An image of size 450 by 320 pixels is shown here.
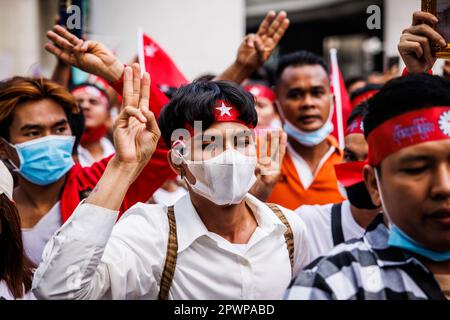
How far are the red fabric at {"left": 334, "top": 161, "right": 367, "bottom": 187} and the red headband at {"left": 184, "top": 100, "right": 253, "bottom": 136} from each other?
73 cm

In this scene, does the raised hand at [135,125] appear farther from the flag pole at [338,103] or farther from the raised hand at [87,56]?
the flag pole at [338,103]

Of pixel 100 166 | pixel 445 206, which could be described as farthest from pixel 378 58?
pixel 445 206

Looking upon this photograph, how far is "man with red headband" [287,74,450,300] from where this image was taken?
5.92 feet

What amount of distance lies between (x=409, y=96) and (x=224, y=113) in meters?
0.93

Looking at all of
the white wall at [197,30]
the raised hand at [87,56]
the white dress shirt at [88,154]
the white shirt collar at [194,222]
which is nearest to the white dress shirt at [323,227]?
the white shirt collar at [194,222]

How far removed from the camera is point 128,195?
309 centimetres

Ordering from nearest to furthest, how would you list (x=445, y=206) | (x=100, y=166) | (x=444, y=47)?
(x=445, y=206) < (x=444, y=47) < (x=100, y=166)

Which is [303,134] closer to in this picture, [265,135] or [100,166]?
[265,135]

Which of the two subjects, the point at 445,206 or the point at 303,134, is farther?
the point at 303,134

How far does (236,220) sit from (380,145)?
0.93 m

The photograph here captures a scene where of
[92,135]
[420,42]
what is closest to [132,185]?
[420,42]

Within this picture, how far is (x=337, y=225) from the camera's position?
3223 mm

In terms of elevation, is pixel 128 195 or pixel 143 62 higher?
pixel 143 62

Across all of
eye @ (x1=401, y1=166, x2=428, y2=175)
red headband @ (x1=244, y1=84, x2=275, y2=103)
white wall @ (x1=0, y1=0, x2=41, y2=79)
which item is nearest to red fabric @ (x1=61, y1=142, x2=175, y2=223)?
eye @ (x1=401, y1=166, x2=428, y2=175)
